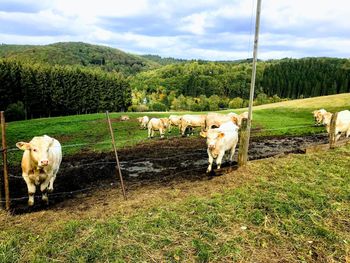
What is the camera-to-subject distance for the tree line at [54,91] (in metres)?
57.5

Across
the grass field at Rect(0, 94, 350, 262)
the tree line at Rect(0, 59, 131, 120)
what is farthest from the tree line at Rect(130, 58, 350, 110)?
the grass field at Rect(0, 94, 350, 262)

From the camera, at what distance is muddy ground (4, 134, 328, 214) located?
11.3 meters

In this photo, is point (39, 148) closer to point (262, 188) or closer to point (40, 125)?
point (262, 188)

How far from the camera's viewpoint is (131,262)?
5.57 m

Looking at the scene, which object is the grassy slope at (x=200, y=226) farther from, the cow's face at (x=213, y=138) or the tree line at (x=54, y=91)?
the tree line at (x=54, y=91)

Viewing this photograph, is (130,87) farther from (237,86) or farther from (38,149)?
(38,149)

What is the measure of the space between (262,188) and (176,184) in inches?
122

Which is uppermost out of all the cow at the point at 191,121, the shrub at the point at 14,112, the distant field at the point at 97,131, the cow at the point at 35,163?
the cow at the point at 35,163

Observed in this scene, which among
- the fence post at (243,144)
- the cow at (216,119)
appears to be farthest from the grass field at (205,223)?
the cow at (216,119)

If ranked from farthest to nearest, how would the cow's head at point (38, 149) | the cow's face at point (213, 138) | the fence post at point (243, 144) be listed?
1. the cow's face at point (213, 138)
2. the fence post at point (243, 144)
3. the cow's head at point (38, 149)

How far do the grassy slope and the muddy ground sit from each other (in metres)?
1.90

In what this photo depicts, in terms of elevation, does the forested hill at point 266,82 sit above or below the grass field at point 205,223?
above

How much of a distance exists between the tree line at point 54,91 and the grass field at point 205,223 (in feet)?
168

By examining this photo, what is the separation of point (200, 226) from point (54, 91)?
68.5 meters
